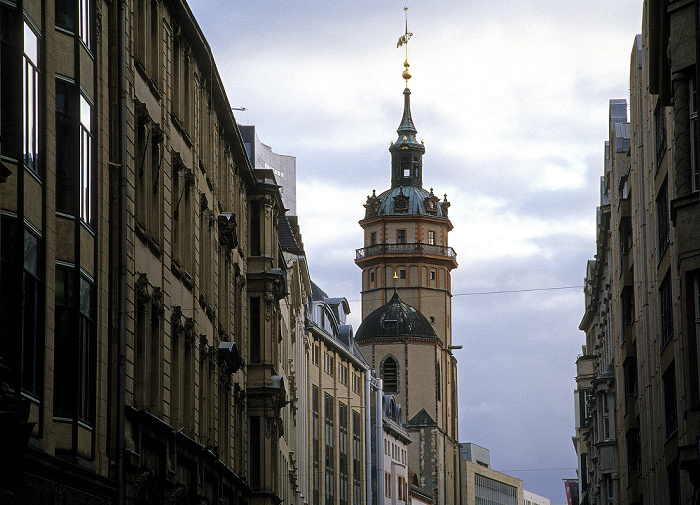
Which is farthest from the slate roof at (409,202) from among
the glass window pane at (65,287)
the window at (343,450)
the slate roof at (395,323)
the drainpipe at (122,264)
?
the glass window pane at (65,287)

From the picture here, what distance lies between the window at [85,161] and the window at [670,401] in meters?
15.5

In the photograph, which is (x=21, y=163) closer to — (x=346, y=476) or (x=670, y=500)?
(x=670, y=500)

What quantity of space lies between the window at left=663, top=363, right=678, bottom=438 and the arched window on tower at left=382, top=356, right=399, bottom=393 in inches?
4592

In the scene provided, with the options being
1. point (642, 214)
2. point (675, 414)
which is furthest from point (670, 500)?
point (642, 214)

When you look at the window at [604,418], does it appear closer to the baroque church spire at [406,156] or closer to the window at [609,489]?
the window at [609,489]

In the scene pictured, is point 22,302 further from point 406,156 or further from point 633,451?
point 406,156

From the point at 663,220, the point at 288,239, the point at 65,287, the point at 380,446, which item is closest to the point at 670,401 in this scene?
the point at 663,220

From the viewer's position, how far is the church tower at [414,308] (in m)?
153

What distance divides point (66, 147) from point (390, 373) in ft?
429

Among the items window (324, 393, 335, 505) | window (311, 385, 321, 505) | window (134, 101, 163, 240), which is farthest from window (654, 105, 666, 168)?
window (324, 393, 335, 505)

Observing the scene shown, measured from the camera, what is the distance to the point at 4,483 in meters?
19.1

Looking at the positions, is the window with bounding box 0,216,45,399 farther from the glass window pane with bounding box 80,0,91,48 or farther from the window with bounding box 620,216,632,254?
the window with bounding box 620,216,632,254

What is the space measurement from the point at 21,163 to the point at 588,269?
7339cm

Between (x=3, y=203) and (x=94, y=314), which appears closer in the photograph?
(x=3, y=203)
